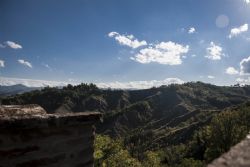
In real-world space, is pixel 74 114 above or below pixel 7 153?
above

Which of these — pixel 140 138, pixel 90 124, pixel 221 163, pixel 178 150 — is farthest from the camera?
pixel 140 138

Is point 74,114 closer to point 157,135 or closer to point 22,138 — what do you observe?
point 22,138

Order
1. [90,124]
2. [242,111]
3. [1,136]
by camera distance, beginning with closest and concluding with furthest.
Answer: [1,136] → [90,124] → [242,111]

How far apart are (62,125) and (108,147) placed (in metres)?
35.9

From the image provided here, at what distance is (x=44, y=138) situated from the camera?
3635mm

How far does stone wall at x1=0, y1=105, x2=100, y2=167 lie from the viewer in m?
3.33

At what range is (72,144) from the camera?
159 inches

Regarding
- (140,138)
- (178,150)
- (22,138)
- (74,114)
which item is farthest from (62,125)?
(140,138)

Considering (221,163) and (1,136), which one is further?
(1,136)

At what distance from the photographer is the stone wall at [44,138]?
333 centimetres

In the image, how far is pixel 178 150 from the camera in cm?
9312

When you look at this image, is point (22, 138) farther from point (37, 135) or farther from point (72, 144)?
point (72, 144)

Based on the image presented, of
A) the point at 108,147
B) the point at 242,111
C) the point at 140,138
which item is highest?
the point at 242,111

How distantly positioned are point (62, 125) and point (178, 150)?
93658mm
